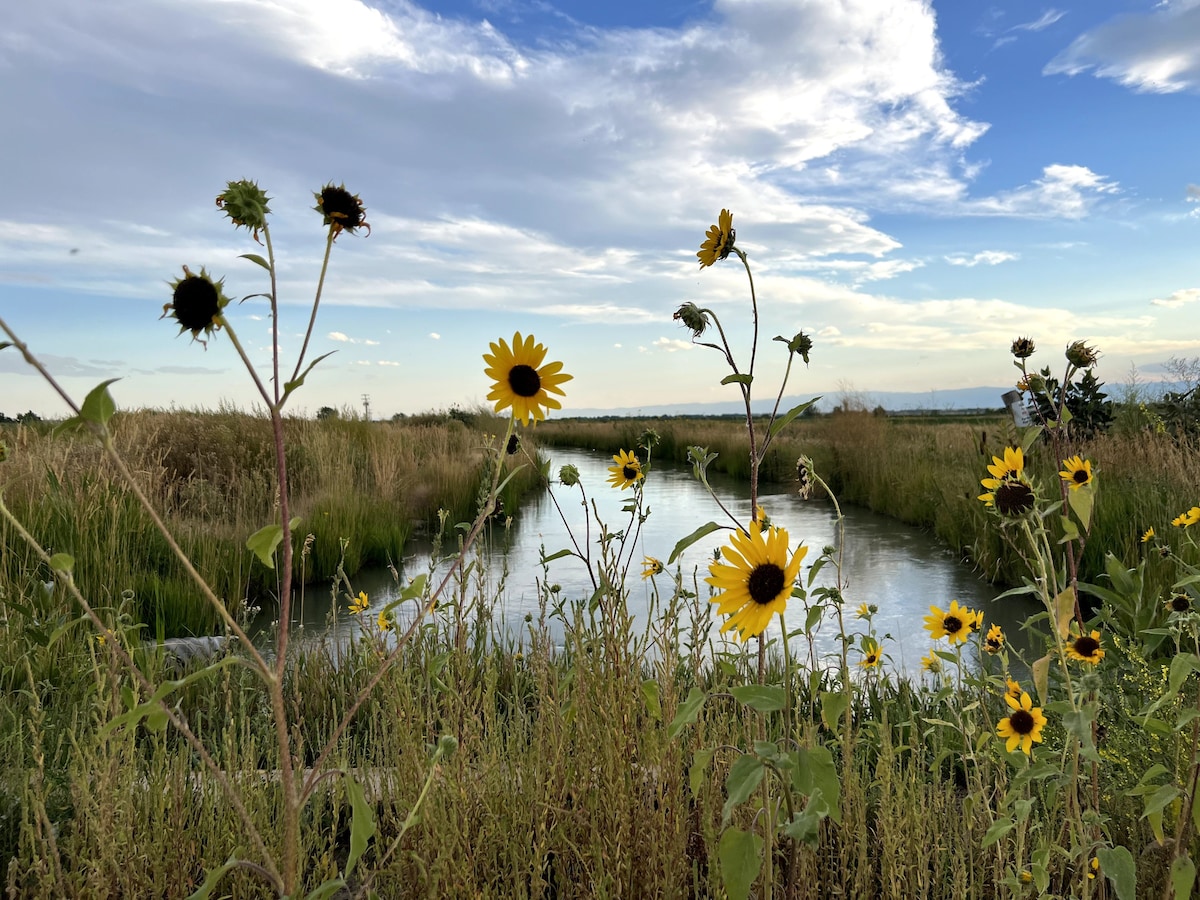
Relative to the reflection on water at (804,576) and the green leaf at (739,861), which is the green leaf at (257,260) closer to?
the green leaf at (739,861)

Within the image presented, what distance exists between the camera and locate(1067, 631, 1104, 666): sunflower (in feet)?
4.91

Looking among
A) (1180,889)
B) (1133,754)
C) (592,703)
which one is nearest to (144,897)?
(592,703)

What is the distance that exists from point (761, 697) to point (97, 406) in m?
0.76

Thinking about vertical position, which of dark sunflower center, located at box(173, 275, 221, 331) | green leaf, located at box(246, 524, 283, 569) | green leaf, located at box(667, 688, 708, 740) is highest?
→ dark sunflower center, located at box(173, 275, 221, 331)

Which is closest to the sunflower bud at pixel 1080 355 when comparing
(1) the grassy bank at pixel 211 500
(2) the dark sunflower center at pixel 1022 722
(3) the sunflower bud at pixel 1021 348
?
(3) the sunflower bud at pixel 1021 348

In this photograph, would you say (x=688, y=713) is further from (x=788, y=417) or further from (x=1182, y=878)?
(x=1182, y=878)

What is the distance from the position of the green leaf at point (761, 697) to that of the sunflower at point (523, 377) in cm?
46

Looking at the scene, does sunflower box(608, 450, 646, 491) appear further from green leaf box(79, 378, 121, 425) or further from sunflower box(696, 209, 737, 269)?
green leaf box(79, 378, 121, 425)

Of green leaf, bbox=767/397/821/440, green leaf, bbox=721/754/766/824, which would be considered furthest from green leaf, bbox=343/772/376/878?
green leaf, bbox=767/397/821/440

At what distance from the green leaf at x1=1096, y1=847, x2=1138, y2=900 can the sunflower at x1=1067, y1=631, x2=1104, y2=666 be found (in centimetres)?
50

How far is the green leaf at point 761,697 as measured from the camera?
2.88 ft

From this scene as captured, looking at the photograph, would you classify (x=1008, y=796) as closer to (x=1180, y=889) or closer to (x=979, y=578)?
(x=1180, y=889)

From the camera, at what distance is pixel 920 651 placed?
4109 millimetres

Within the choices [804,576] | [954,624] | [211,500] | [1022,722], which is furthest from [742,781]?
[211,500]
